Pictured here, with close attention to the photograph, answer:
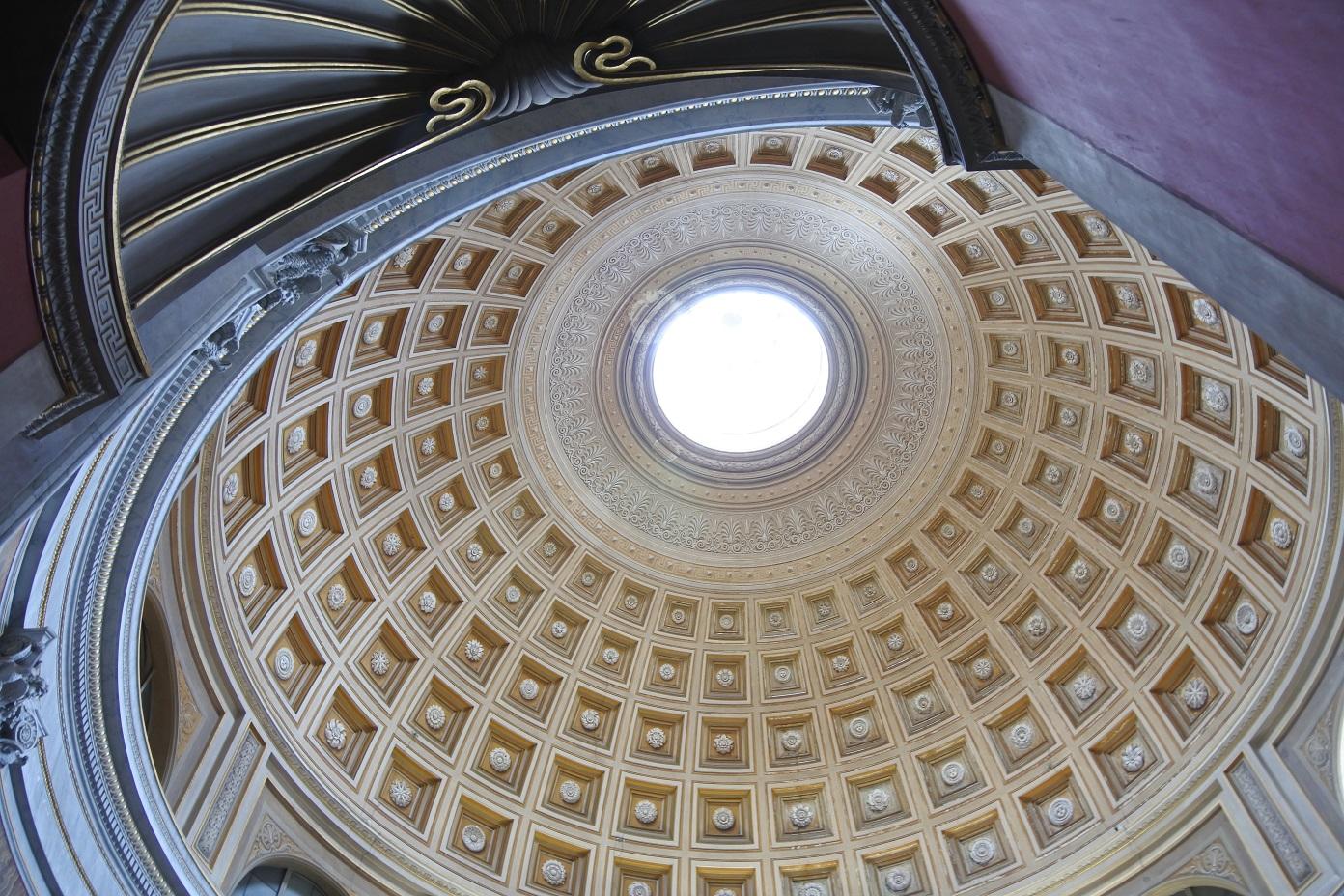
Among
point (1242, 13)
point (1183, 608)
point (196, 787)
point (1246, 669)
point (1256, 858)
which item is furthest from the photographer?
point (1183, 608)

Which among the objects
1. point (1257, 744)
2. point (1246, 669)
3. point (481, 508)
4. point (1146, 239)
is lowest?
point (1146, 239)

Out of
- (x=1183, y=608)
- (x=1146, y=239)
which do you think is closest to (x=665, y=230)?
(x=1183, y=608)

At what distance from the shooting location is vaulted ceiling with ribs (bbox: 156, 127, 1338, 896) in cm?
1508

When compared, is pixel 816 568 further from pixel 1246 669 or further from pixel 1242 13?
pixel 1242 13

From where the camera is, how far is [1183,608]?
1652 centimetres

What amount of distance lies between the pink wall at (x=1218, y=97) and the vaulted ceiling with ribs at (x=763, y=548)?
34.7 feet

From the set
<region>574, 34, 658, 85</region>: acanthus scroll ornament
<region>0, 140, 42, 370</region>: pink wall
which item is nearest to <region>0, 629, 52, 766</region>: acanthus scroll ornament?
<region>0, 140, 42, 370</region>: pink wall

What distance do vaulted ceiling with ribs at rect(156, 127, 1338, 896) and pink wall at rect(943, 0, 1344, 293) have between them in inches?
416

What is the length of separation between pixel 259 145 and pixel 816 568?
53.3 ft

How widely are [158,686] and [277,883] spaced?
351 centimetres

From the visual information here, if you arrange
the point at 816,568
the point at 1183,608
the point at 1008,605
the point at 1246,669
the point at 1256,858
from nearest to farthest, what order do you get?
1. the point at 1256,858
2. the point at 1246,669
3. the point at 1183,608
4. the point at 1008,605
5. the point at 816,568

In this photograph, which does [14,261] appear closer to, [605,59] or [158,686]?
[605,59]

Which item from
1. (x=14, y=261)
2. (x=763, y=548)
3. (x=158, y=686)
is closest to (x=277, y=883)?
(x=158, y=686)

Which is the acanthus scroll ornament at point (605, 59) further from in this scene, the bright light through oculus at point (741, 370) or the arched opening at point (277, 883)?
the bright light through oculus at point (741, 370)
